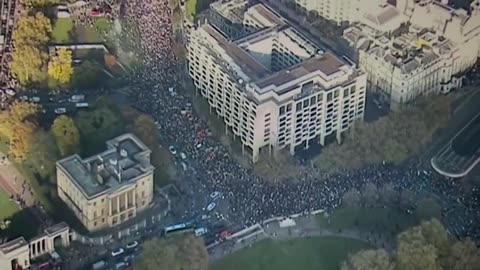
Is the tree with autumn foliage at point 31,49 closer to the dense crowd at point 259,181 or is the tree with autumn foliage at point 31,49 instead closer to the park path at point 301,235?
the dense crowd at point 259,181

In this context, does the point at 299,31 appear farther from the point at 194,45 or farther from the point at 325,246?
the point at 325,246

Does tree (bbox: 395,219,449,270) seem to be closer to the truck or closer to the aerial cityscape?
the aerial cityscape

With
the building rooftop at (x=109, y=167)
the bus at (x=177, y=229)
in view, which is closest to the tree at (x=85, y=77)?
the building rooftop at (x=109, y=167)

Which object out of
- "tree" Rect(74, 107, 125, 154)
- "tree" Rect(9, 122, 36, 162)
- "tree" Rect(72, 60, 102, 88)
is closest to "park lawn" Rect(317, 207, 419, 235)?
"tree" Rect(74, 107, 125, 154)

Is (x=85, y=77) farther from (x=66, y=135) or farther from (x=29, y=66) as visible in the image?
(x=66, y=135)

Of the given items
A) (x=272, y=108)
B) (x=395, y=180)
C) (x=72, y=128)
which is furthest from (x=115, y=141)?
Result: (x=395, y=180)
